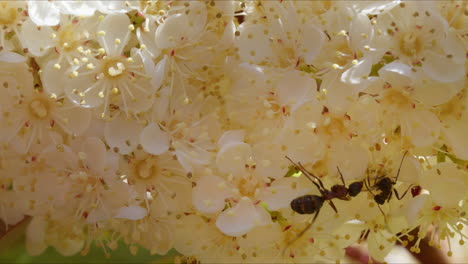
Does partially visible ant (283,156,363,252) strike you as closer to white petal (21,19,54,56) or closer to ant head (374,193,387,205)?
ant head (374,193,387,205)

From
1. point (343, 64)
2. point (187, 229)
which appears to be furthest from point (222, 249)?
point (343, 64)

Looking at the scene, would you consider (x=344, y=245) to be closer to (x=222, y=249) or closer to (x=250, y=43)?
(x=222, y=249)

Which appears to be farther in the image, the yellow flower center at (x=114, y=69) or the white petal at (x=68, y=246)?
the white petal at (x=68, y=246)

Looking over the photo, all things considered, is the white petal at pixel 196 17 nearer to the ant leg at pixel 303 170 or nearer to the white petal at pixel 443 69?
the ant leg at pixel 303 170

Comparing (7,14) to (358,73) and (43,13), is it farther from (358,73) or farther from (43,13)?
(358,73)

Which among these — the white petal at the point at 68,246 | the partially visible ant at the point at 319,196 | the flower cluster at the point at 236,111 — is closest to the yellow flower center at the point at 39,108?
the flower cluster at the point at 236,111


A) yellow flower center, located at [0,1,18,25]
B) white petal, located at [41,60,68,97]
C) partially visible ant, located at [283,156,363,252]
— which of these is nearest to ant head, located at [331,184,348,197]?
partially visible ant, located at [283,156,363,252]
